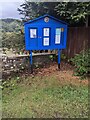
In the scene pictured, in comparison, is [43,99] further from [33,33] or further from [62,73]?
[33,33]

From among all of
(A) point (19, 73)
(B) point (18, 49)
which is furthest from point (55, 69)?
(B) point (18, 49)

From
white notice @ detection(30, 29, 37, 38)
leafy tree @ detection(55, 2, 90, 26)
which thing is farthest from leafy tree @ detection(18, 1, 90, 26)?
white notice @ detection(30, 29, 37, 38)

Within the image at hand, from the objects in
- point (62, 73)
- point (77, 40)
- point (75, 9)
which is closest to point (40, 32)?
point (75, 9)

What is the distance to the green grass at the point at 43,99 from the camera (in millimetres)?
3025

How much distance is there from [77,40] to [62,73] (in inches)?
64.7

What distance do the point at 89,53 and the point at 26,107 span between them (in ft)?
8.21

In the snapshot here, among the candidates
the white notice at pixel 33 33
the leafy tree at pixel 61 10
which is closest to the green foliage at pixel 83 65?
the leafy tree at pixel 61 10

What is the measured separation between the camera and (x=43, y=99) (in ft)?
11.5

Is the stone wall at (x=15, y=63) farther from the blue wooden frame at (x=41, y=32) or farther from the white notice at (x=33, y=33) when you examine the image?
the white notice at (x=33, y=33)

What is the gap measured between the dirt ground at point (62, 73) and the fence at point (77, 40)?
29.8 inches

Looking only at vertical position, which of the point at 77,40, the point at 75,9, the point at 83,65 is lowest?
the point at 83,65

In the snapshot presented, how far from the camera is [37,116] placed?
2941 mm

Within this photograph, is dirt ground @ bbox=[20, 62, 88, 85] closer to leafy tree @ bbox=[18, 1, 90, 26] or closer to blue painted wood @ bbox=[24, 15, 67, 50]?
blue painted wood @ bbox=[24, 15, 67, 50]

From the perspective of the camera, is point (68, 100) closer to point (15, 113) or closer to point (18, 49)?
point (15, 113)
